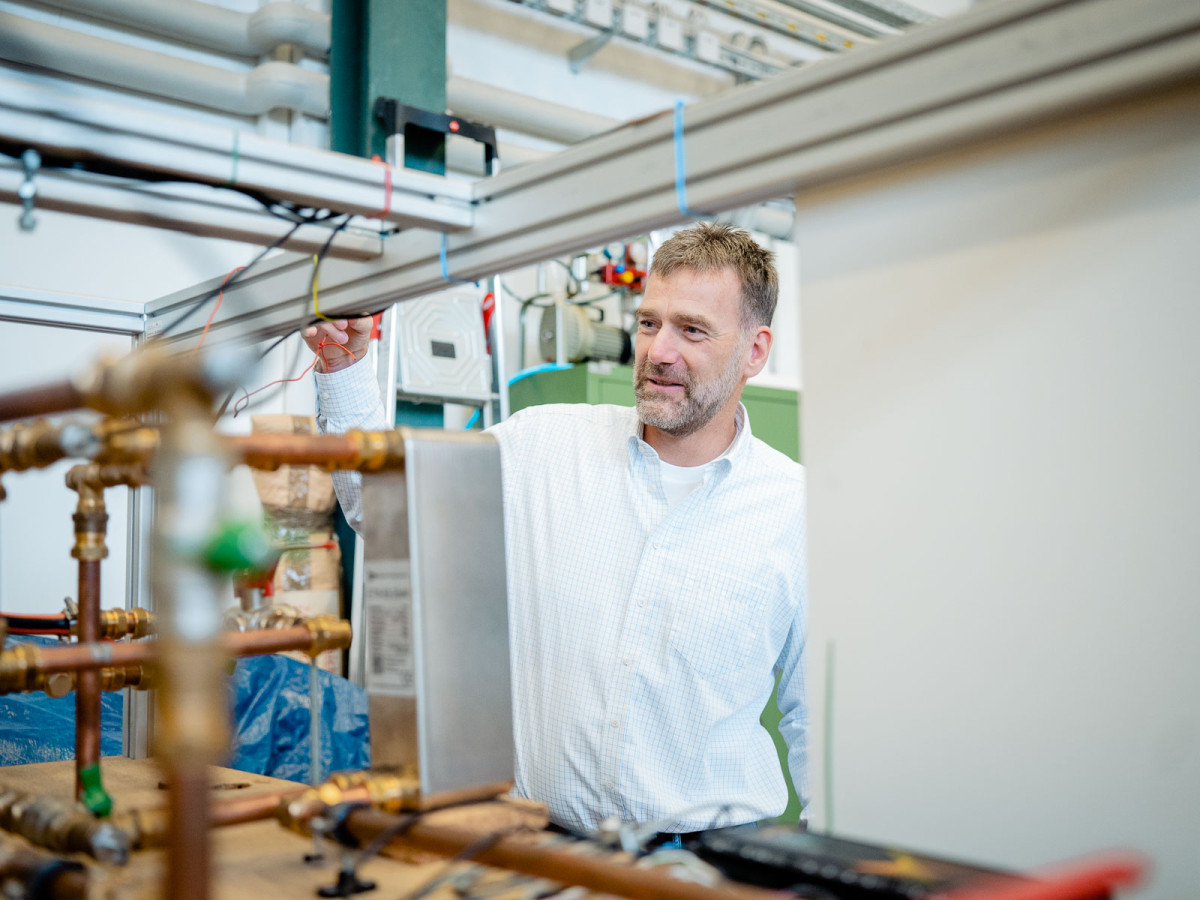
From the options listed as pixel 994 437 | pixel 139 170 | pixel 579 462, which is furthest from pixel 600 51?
pixel 994 437

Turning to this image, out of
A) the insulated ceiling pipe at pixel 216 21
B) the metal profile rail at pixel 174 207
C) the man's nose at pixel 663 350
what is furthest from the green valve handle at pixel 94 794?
the insulated ceiling pipe at pixel 216 21

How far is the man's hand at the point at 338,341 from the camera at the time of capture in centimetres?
127

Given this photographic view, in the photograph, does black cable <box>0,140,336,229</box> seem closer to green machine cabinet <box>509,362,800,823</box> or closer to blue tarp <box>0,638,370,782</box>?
blue tarp <box>0,638,370,782</box>

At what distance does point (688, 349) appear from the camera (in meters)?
1.67

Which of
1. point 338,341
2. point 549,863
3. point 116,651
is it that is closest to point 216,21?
point 338,341

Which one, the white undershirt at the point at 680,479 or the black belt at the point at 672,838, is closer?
the black belt at the point at 672,838

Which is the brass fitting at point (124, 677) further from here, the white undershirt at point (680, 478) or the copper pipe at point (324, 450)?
the white undershirt at point (680, 478)

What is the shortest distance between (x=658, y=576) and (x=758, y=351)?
568 millimetres

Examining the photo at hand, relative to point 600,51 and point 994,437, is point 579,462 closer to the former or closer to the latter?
point 994,437

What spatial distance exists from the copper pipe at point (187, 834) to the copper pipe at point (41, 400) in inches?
9.2

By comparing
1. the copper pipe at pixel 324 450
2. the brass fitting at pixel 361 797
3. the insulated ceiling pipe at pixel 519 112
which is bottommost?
the brass fitting at pixel 361 797

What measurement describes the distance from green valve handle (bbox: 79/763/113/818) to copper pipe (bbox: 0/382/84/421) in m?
0.35

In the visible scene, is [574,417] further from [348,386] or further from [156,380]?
[156,380]

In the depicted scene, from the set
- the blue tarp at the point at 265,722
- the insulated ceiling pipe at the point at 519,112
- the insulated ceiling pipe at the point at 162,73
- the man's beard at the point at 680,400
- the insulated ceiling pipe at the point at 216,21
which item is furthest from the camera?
the insulated ceiling pipe at the point at 519,112
